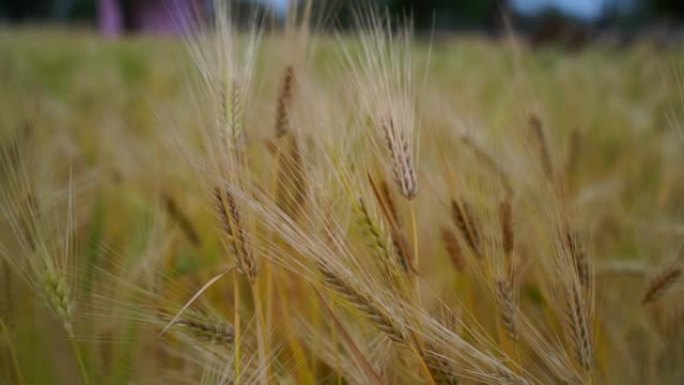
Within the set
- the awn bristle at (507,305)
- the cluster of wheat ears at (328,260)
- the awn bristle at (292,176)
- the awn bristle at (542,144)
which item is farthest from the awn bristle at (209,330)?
the awn bristle at (542,144)

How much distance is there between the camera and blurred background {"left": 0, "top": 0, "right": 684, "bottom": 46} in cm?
145

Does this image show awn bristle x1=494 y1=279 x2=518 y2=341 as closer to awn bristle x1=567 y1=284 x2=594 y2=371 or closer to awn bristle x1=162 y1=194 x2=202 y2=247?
awn bristle x1=567 y1=284 x2=594 y2=371

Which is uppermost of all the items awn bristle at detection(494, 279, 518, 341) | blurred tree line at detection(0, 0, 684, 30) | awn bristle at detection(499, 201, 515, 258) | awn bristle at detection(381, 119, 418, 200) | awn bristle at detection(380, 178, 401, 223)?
awn bristle at detection(381, 119, 418, 200)

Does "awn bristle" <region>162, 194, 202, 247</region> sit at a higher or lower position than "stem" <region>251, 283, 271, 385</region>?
lower

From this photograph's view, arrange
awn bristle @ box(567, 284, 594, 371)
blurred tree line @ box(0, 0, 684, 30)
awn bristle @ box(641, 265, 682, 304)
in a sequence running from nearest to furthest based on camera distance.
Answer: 1. awn bristle @ box(567, 284, 594, 371)
2. awn bristle @ box(641, 265, 682, 304)
3. blurred tree line @ box(0, 0, 684, 30)

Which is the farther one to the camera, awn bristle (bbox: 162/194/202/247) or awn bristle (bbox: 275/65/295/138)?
awn bristle (bbox: 162/194/202/247)

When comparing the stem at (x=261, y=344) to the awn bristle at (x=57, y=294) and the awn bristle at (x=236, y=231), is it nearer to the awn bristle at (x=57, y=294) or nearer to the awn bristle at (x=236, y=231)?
the awn bristle at (x=236, y=231)

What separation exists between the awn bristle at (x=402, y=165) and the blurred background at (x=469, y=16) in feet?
0.54

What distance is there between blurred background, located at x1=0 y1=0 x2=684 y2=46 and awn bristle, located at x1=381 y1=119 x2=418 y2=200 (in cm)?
16

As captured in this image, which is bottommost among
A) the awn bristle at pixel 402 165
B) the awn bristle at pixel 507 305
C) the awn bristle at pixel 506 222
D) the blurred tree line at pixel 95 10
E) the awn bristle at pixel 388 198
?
the blurred tree line at pixel 95 10

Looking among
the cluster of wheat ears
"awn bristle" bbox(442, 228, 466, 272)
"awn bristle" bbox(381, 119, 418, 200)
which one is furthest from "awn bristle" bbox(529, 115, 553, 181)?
"awn bristle" bbox(381, 119, 418, 200)

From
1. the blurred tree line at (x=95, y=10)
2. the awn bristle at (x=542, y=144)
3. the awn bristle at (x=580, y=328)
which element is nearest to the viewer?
the awn bristle at (x=580, y=328)

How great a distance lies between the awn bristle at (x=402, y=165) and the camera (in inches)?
16.8

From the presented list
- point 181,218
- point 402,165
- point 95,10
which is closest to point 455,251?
point 402,165
